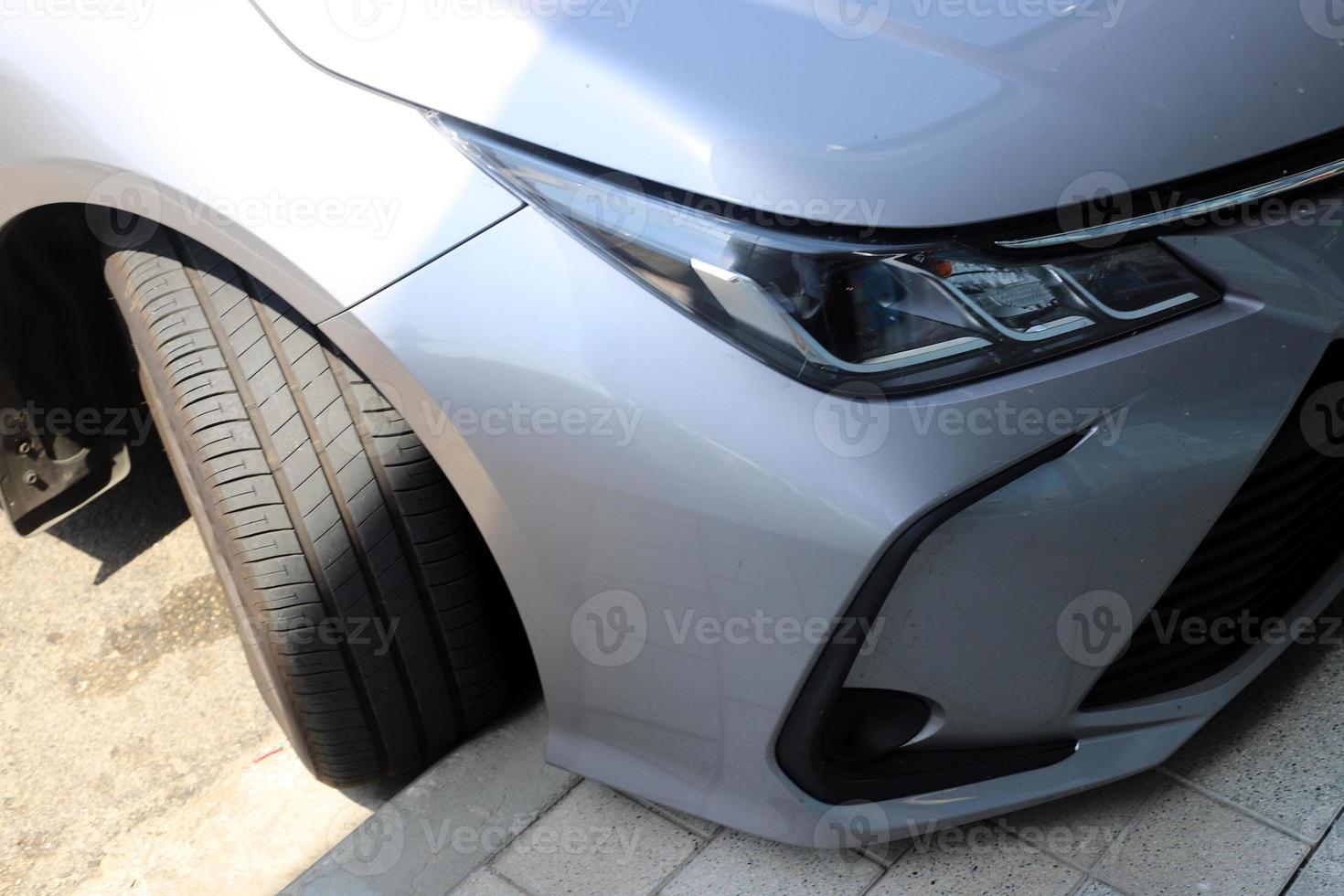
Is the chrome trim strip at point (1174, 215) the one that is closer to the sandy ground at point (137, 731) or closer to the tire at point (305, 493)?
the tire at point (305, 493)

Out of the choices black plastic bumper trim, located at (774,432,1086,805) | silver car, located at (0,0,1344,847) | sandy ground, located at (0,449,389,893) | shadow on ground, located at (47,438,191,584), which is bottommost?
sandy ground, located at (0,449,389,893)

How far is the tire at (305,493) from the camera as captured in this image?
1513 mm

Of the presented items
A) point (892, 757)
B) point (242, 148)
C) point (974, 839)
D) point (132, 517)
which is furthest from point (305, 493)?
point (132, 517)

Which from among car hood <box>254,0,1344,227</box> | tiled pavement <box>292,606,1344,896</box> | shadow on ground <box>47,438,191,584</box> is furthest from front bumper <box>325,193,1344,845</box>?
shadow on ground <box>47,438,191,584</box>

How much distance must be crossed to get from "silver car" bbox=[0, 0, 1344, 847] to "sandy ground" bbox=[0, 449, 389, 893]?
0.67 meters

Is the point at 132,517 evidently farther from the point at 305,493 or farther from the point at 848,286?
the point at 848,286

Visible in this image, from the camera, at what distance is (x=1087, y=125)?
4.12 feet

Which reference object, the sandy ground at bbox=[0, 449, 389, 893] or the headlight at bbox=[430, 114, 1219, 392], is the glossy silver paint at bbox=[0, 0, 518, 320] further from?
the sandy ground at bbox=[0, 449, 389, 893]

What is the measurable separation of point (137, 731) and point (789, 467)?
139 centimetres

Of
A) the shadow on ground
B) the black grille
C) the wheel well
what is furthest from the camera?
the shadow on ground

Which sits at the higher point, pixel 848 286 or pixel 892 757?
pixel 848 286

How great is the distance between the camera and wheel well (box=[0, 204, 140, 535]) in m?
1.83

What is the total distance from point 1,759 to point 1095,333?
184 centimetres

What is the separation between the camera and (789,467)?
124cm
